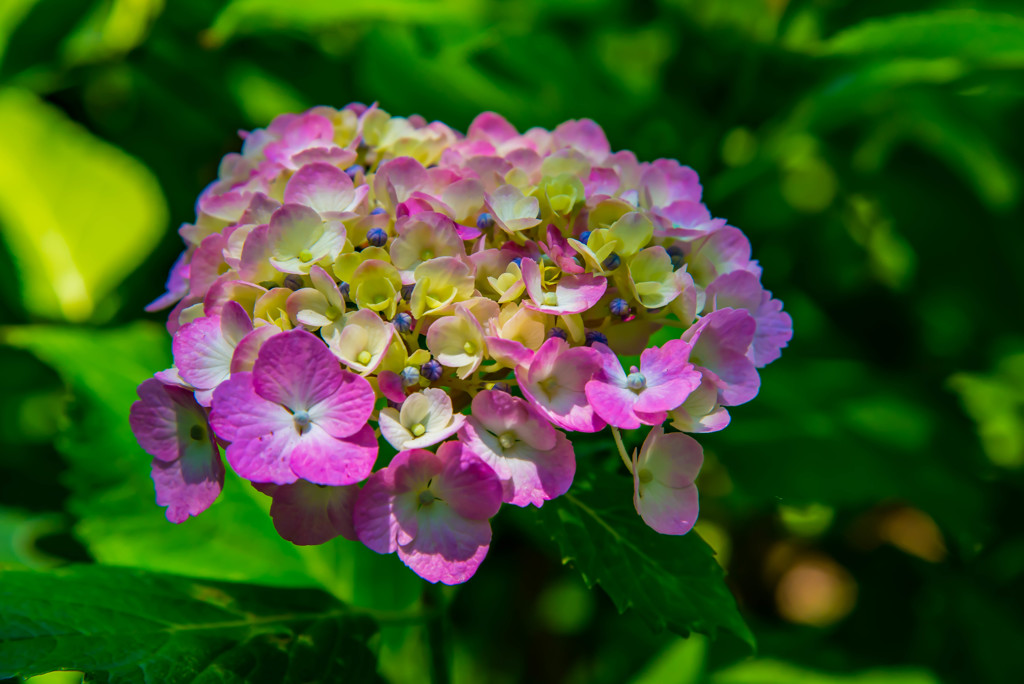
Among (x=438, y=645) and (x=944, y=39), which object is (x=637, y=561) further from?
(x=944, y=39)

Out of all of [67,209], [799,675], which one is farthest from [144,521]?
[799,675]

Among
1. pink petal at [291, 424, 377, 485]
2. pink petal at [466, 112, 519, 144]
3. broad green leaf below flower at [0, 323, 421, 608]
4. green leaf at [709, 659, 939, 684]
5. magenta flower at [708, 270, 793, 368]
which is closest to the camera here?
pink petal at [291, 424, 377, 485]

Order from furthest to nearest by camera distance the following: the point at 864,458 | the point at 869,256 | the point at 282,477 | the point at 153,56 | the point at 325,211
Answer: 1. the point at 869,256
2. the point at 153,56
3. the point at 864,458
4. the point at 325,211
5. the point at 282,477

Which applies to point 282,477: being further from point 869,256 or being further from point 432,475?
point 869,256

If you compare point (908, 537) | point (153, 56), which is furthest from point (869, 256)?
point (153, 56)

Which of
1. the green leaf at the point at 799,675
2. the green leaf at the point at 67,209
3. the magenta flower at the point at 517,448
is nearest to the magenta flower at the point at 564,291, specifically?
the magenta flower at the point at 517,448

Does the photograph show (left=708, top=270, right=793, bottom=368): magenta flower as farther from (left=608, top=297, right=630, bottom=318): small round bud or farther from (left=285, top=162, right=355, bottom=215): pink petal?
(left=285, top=162, right=355, bottom=215): pink petal

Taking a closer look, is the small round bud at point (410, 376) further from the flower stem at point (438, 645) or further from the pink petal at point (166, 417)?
the flower stem at point (438, 645)

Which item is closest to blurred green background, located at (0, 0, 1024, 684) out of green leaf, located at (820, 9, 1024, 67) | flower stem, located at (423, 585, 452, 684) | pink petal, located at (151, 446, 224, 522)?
green leaf, located at (820, 9, 1024, 67)
